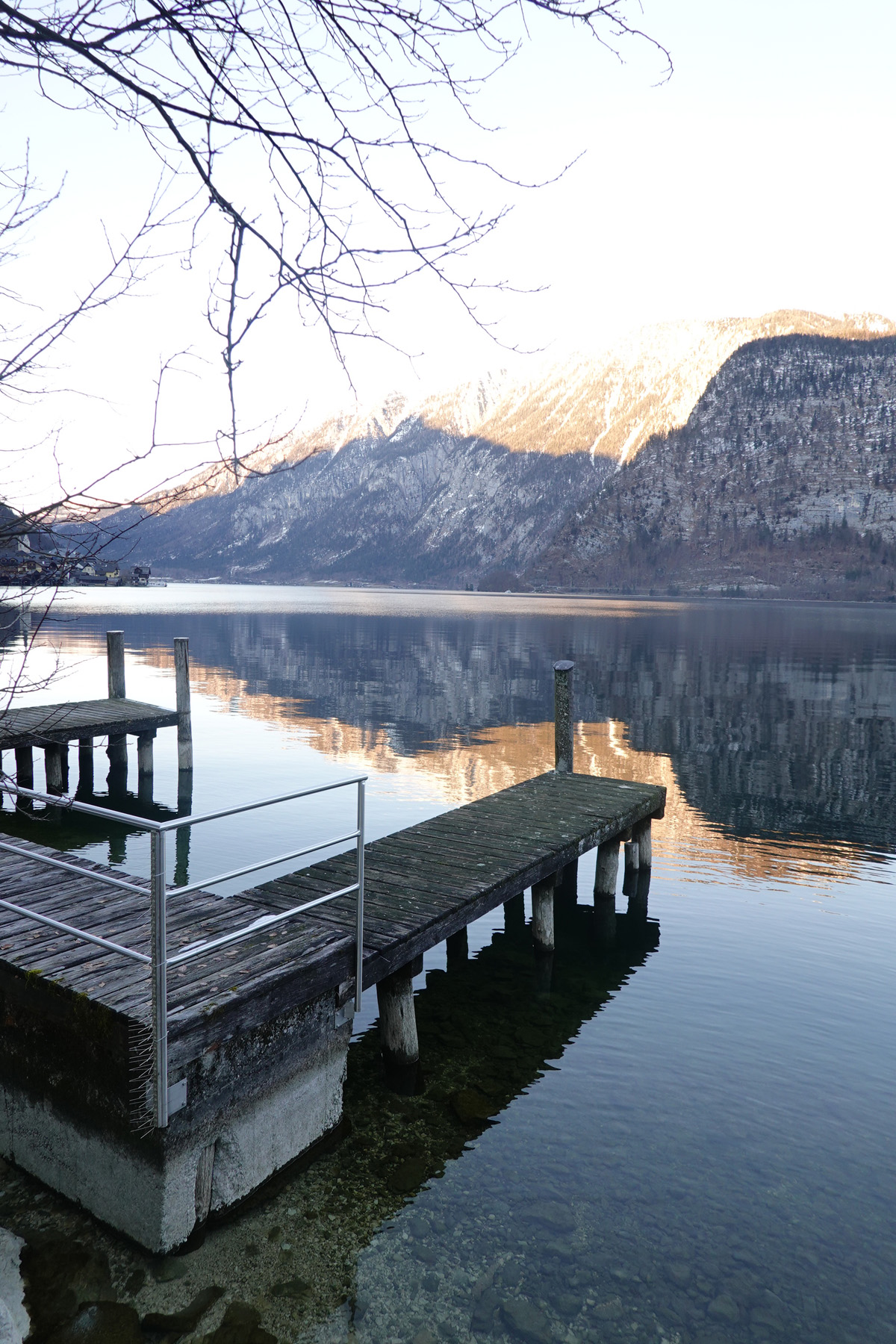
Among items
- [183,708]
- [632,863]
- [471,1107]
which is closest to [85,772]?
[183,708]

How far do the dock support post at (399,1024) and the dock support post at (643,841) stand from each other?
692 cm

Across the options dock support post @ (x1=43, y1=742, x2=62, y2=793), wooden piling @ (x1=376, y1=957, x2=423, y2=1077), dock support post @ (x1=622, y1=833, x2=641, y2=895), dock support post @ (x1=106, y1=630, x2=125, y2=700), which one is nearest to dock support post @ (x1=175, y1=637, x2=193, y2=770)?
dock support post @ (x1=106, y1=630, x2=125, y2=700)

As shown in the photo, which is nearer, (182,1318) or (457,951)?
(182,1318)

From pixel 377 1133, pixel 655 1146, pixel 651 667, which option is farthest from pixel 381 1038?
pixel 651 667

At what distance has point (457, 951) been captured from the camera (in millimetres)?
11445

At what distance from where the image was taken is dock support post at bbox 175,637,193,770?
2152 cm

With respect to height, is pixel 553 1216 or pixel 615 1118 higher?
pixel 553 1216

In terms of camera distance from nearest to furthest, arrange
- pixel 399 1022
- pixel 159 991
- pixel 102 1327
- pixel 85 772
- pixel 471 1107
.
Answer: pixel 159 991 < pixel 102 1327 < pixel 471 1107 < pixel 399 1022 < pixel 85 772

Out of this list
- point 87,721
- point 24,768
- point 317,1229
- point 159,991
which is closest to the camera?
point 159,991

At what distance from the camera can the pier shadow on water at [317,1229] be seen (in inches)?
201

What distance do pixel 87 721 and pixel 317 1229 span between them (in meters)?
15.2

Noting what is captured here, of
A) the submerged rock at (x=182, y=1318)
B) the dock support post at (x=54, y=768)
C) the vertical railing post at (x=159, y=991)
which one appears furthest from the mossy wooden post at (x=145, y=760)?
the vertical railing post at (x=159, y=991)

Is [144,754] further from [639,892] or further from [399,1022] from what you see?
[399,1022]

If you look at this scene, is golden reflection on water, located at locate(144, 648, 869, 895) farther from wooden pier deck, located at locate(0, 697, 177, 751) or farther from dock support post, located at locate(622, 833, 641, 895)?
wooden pier deck, located at locate(0, 697, 177, 751)
